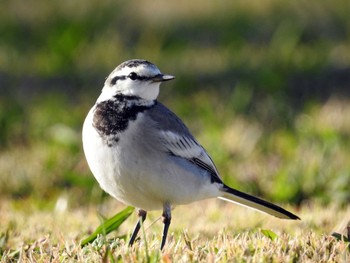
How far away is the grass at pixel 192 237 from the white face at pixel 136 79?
85cm

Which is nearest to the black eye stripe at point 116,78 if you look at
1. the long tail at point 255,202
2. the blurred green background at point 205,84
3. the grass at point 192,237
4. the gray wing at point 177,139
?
the gray wing at point 177,139

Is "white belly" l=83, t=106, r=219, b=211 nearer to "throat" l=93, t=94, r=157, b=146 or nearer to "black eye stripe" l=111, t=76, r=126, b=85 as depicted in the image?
"throat" l=93, t=94, r=157, b=146

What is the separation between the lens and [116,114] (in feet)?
17.4

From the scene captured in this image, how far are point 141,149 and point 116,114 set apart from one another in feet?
0.94

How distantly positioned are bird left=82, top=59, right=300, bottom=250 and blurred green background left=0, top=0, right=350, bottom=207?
2058mm

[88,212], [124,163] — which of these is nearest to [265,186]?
[88,212]

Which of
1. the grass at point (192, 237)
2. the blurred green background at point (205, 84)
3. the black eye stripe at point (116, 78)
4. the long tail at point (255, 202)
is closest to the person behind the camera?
the grass at point (192, 237)

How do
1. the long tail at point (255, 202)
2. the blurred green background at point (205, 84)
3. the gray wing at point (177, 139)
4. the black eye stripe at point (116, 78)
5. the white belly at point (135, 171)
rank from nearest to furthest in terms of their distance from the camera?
the white belly at point (135, 171), the gray wing at point (177, 139), the black eye stripe at point (116, 78), the long tail at point (255, 202), the blurred green background at point (205, 84)

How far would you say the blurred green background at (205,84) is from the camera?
308 inches

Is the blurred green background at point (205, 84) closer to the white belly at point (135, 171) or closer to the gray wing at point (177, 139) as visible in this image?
the gray wing at point (177, 139)

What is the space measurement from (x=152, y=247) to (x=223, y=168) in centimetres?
323

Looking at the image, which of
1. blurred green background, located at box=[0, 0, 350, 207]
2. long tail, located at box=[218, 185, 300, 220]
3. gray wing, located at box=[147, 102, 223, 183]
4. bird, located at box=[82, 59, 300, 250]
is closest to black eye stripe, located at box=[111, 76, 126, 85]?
bird, located at box=[82, 59, 300, 250]

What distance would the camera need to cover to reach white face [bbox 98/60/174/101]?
5.45 m

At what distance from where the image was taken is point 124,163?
16.8 ft
